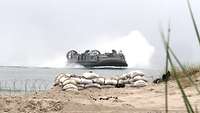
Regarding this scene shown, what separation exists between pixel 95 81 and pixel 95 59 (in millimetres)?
48175

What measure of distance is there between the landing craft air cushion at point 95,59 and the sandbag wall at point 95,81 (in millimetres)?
40121

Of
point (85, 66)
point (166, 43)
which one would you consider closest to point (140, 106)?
point (166, 43)

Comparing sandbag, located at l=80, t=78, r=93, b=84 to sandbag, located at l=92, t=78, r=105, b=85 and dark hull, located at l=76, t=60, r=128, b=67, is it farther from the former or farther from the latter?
dark hull, located at l=76, t=60, r=128, b=67

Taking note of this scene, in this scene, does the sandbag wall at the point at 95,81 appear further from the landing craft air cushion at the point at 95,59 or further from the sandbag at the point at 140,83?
the landing craft air cushion at the point at 95,59

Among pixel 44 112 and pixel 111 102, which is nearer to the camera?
pixel 44 112

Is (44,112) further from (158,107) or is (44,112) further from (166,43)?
(166,43)

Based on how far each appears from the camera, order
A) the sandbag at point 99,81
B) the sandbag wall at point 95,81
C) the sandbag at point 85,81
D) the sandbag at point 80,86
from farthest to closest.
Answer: the sandbag at point 99,81, the sandbag at point 85,81, the sandbag at point 80,86, the sandbag wall at point 95,81

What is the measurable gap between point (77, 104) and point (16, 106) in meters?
1.17

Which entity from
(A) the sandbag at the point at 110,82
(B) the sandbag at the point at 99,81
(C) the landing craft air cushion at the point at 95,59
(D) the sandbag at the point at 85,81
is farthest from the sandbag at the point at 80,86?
(C) the landing craft air cushion at the point at 95,59

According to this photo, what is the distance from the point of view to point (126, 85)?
60.2 feet

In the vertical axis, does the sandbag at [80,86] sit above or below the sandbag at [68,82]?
below

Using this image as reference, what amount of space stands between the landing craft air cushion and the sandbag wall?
132 ft

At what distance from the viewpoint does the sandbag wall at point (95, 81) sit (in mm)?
16269

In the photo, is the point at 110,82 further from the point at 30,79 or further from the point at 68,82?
the point at 30,79
